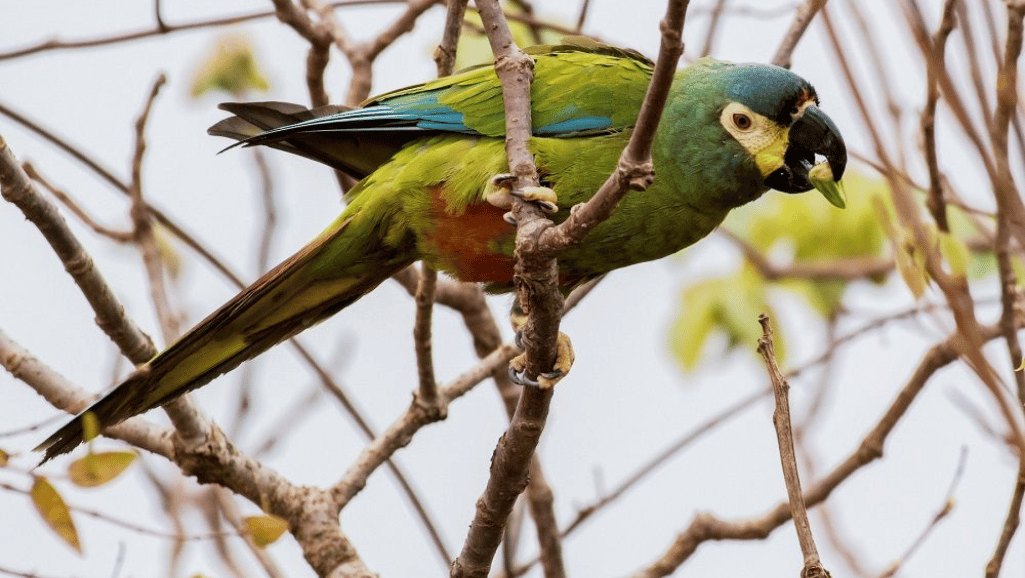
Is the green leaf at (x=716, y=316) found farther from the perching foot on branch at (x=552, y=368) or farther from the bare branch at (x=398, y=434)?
the perching foot on branch at (x=552, y=368)

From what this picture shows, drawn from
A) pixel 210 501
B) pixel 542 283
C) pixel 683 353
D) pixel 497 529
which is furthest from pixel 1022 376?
pixel 210 501

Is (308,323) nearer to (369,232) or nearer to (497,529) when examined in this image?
(369,232)

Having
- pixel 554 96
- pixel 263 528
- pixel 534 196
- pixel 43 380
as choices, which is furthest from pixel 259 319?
pixel 534 196

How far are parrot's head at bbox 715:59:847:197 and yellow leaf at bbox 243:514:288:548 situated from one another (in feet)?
5.87

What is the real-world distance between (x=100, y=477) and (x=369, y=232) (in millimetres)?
1255

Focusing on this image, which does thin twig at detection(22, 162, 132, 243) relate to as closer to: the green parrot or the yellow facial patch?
the green parrot

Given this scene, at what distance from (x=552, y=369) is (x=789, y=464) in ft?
2.67

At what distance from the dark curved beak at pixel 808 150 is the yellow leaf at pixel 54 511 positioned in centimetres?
220

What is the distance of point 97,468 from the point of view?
2.48 m

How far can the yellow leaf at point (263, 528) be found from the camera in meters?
2.64

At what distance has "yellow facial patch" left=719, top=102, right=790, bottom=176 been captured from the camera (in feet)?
11.2

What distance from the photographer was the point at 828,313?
221 inches

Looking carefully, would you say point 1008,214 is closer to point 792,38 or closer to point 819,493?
point 819,493

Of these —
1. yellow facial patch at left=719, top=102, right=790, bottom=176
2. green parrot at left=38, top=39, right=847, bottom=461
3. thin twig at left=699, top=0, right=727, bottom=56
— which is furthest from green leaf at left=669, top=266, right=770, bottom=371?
yellow facial patch at left=719, top=102, right=790, bottom=176
